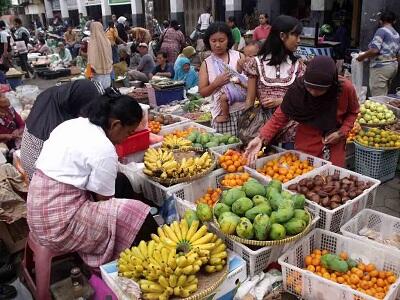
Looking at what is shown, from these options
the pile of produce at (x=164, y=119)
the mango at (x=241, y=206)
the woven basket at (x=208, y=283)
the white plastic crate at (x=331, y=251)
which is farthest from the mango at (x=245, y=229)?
the pile of produce at (x=164, y=119)

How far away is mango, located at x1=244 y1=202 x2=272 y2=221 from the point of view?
7.79 feet

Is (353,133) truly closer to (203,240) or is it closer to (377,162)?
(377,162)

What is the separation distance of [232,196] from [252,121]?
1.19 metres

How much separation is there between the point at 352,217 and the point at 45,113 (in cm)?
274

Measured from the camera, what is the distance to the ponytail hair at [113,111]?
2496 millimetres

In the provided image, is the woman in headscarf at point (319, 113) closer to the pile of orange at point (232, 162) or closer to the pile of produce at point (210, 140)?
the pile of orange at point (232, 162)

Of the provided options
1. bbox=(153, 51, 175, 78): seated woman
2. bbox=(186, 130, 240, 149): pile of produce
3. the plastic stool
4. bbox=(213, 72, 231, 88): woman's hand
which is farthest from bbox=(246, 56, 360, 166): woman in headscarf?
bbox=(153, 51, 175, 78): seated woman

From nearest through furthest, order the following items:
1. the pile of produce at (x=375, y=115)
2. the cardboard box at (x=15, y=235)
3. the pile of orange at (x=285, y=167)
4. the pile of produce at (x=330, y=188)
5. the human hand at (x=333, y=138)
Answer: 1. the pile of produce at (x=330, y=188)
2. the human hand at (x=333, y=138)
3. the pile of orange at (x=285, y=167)
4. the cardboard box at (x=15, y=235)
5. the pile of produce at (x=375, y=115)

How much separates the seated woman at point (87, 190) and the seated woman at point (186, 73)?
5.39 metres

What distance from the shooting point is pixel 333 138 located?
308 centimetres

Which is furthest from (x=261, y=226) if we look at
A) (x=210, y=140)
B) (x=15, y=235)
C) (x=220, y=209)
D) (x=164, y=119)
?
(x=164, y=119)

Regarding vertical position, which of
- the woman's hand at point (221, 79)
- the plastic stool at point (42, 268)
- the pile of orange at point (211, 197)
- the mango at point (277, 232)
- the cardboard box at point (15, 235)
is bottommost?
the cardboard box at point (15, 235)

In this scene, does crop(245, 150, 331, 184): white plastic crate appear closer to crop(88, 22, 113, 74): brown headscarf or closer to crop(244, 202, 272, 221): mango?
crop(244, 202, 272, 221): mango

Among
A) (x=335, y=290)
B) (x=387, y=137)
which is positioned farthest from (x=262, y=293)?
(x=387, y=137)
